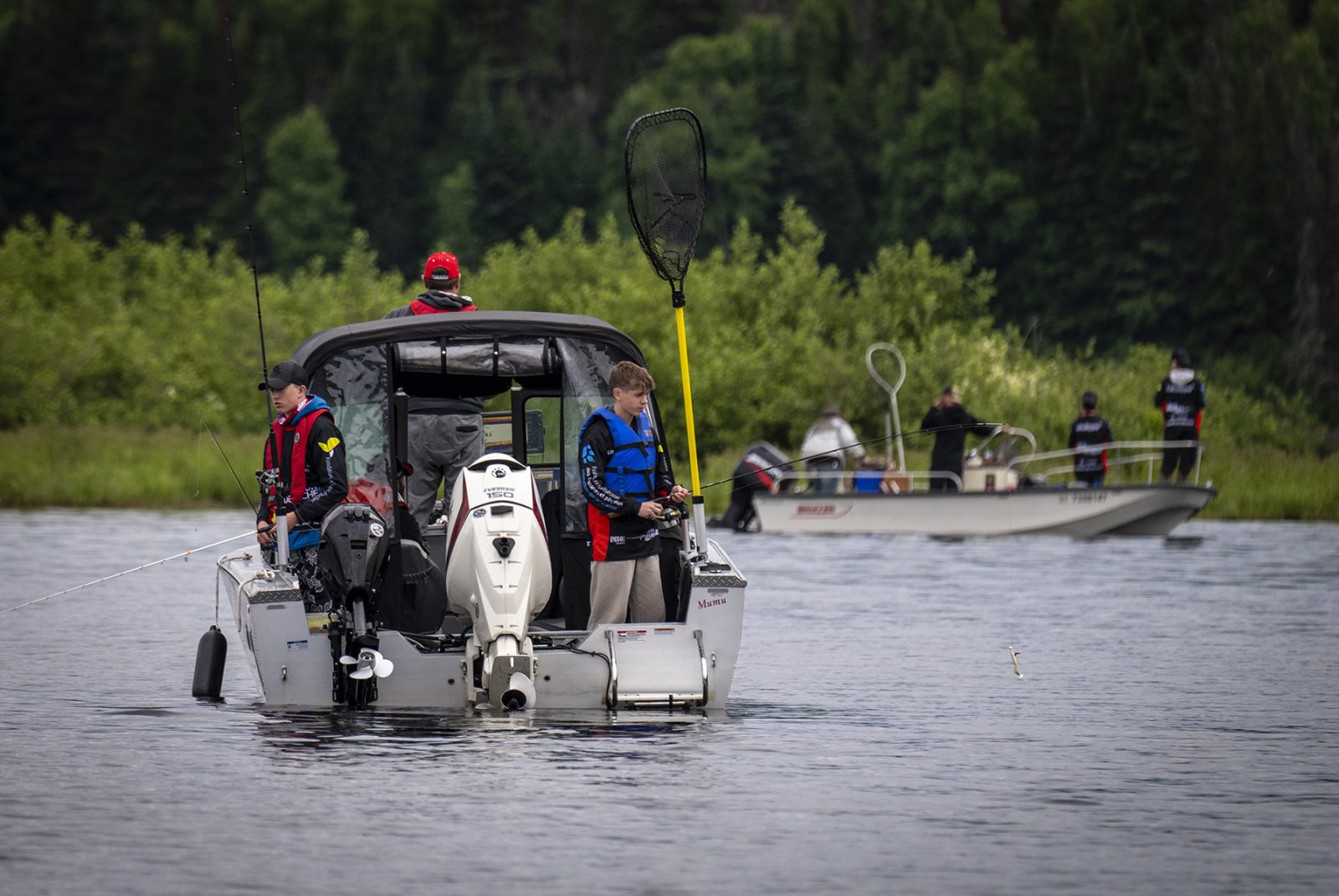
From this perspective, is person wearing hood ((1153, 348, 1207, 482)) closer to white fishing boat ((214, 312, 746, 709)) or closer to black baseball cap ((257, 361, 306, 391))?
white fishing boat ((214, 312, 746, 709))

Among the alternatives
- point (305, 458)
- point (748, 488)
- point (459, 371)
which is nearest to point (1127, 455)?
point (748, 488)

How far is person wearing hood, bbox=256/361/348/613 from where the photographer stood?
11.6m

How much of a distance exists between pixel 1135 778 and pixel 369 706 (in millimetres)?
3660

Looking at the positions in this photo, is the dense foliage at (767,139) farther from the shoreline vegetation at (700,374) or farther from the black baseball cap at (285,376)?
the black baseball cap at (285,376)

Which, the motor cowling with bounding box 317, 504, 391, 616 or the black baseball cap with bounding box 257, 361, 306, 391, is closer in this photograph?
the motor cowling with bounding box 317, 504, 391, 616

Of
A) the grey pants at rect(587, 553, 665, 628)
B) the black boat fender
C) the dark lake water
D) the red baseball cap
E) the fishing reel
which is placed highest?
the red baseball cap

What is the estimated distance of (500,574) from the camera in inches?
426

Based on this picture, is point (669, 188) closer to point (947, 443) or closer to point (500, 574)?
point (500, 574)

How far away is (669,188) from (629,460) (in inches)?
69.0

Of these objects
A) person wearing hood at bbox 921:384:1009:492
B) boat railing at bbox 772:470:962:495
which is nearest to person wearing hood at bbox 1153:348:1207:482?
person wearing hood at bbox 921:384:1009:492

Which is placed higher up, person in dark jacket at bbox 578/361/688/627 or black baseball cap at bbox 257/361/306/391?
black baseball cap at bbox 257/361/306/391

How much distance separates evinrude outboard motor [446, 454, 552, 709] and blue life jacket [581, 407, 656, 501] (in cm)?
58

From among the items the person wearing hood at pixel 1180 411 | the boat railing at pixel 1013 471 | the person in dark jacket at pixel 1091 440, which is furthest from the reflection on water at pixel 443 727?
the person wearing hood at pixel 1180 411

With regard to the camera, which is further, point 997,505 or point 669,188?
point 997,505
